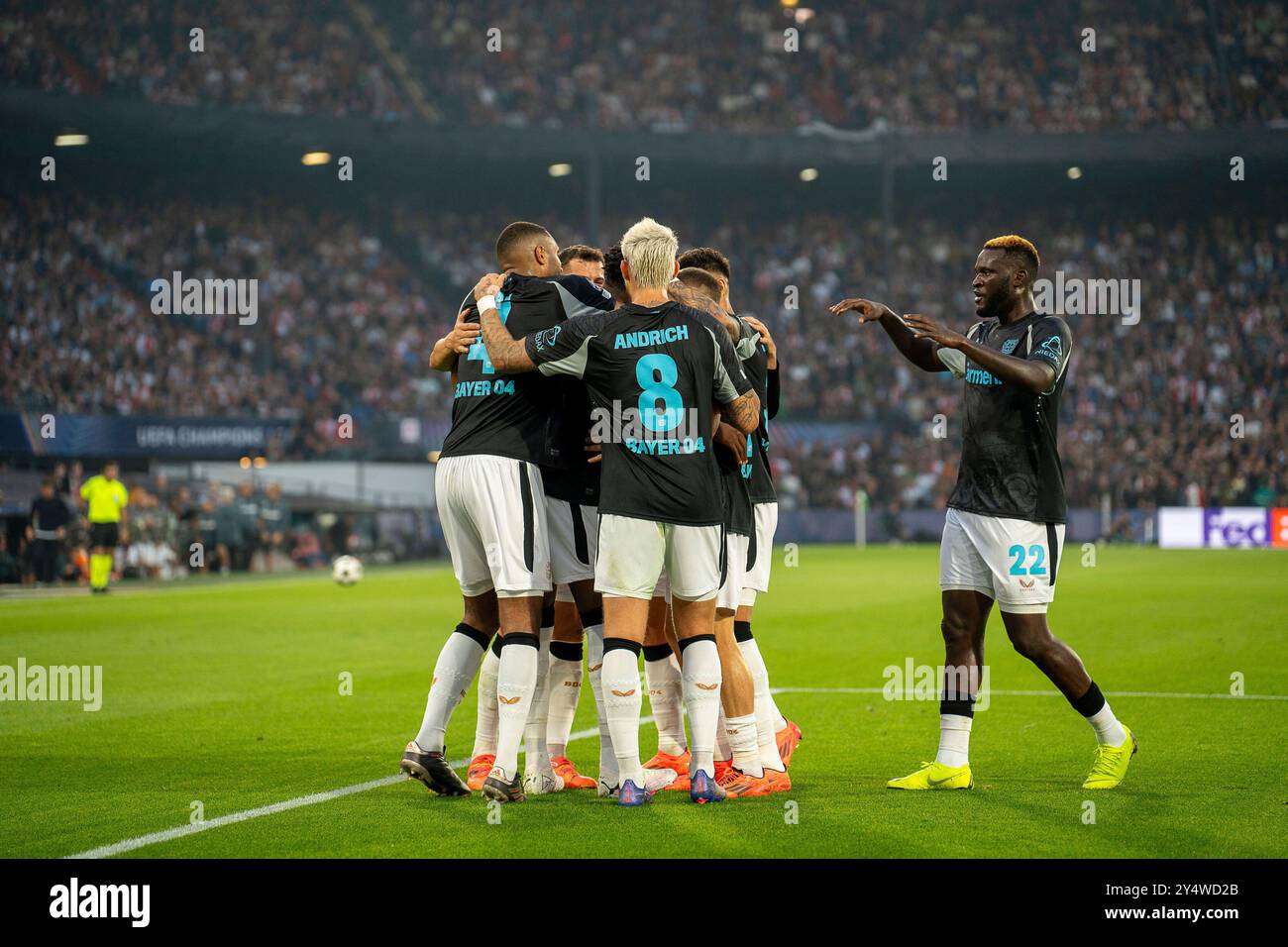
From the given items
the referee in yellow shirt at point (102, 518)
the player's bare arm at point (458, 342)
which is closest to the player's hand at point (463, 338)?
the player's bare arm at point (458, 342)

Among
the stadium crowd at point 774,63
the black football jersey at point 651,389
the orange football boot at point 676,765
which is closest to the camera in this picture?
the black football jersey at point 651,389

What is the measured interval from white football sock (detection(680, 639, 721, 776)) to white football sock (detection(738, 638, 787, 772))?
53 cm

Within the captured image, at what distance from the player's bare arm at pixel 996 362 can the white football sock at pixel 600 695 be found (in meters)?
2.16

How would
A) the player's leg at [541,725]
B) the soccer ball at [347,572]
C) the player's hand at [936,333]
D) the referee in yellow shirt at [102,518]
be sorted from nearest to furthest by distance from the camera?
the player's hand at [936,333], the player's leg at [541,725], the referee in yellow shirt at [102,518], the soccer ball at [347,572]

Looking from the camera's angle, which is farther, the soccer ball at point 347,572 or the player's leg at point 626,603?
the soccer ball at point 347,572

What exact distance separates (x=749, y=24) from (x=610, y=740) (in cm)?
4485

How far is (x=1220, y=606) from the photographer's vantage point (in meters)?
19.3

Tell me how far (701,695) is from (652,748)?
6.86 ft

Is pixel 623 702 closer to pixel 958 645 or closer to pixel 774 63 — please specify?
pixel 958 645

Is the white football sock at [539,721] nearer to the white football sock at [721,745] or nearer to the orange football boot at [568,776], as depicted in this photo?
the orange football boot at [568,776]

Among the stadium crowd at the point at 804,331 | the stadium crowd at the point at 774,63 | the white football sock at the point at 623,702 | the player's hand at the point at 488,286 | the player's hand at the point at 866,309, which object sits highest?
the stadium crowd at the point at 774,63

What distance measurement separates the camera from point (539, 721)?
24.6 ft

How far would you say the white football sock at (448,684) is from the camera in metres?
7.05

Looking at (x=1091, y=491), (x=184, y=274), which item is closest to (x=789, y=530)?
(x=1091, y=491)
